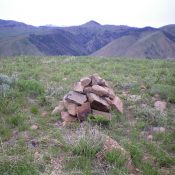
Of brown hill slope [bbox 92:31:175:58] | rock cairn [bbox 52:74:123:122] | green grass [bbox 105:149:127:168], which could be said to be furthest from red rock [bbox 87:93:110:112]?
brown hill slope [bbox 92:31:175:58]

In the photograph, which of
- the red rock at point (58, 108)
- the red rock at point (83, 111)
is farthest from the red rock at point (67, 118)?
the red rock at point (58, 108)

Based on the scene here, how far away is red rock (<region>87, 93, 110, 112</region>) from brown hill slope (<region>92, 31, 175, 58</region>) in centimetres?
8291

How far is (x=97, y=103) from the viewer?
→ 651 cm

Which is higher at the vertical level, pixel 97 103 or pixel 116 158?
pixel 97 103

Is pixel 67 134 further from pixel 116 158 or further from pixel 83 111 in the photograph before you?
pixel 116 158

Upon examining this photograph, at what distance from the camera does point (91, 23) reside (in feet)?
536

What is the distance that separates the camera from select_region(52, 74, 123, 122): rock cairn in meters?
6.23

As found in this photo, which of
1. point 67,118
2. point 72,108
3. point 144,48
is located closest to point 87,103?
point 72,108

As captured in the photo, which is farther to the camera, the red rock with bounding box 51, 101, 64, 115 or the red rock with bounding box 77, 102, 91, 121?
the red rock with bounding box 51, 101, 64, 115

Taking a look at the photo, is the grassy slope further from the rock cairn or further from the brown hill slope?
the brown hill slope

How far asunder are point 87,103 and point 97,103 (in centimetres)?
25

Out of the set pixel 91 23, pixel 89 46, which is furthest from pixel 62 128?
pixel 91 23

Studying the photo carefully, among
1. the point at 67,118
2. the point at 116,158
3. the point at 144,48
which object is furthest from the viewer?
the point at 144,48

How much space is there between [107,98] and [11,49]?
8208 cm
